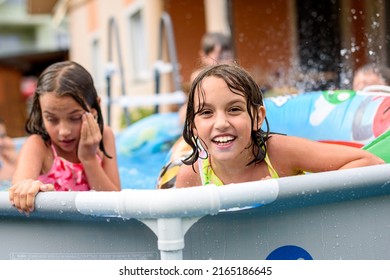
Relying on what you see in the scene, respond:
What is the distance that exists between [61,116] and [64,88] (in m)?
0.12

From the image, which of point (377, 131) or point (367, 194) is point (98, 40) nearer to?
point (377, 131)

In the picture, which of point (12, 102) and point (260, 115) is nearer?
point (260, 115)

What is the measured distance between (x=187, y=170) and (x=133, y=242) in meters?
0.60

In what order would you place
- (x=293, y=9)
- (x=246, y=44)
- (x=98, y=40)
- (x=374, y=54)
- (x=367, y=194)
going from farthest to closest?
(x=98, y=40) → (x=293, y=9) → (x=246, y=44) → (x=374, y=54) → (x=367, y=194)

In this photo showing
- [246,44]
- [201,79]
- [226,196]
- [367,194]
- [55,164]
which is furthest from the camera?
[246,44]

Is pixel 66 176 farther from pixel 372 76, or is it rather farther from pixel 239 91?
pixel 372 76

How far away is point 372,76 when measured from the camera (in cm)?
386

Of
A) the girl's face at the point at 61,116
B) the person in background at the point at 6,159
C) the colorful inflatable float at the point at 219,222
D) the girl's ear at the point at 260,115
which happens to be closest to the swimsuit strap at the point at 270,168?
the girl's ear at the point at 260,115

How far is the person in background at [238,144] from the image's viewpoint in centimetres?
213

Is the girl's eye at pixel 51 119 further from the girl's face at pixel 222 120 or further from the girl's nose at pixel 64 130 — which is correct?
the girl's face at pixel 222 120

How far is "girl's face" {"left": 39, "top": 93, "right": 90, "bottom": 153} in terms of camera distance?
272 centimetres

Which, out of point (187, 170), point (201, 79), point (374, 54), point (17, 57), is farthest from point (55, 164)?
point (17, 57)

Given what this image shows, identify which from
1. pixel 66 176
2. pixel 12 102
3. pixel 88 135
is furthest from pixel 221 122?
pixel 12 102

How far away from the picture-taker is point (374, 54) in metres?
4.20
